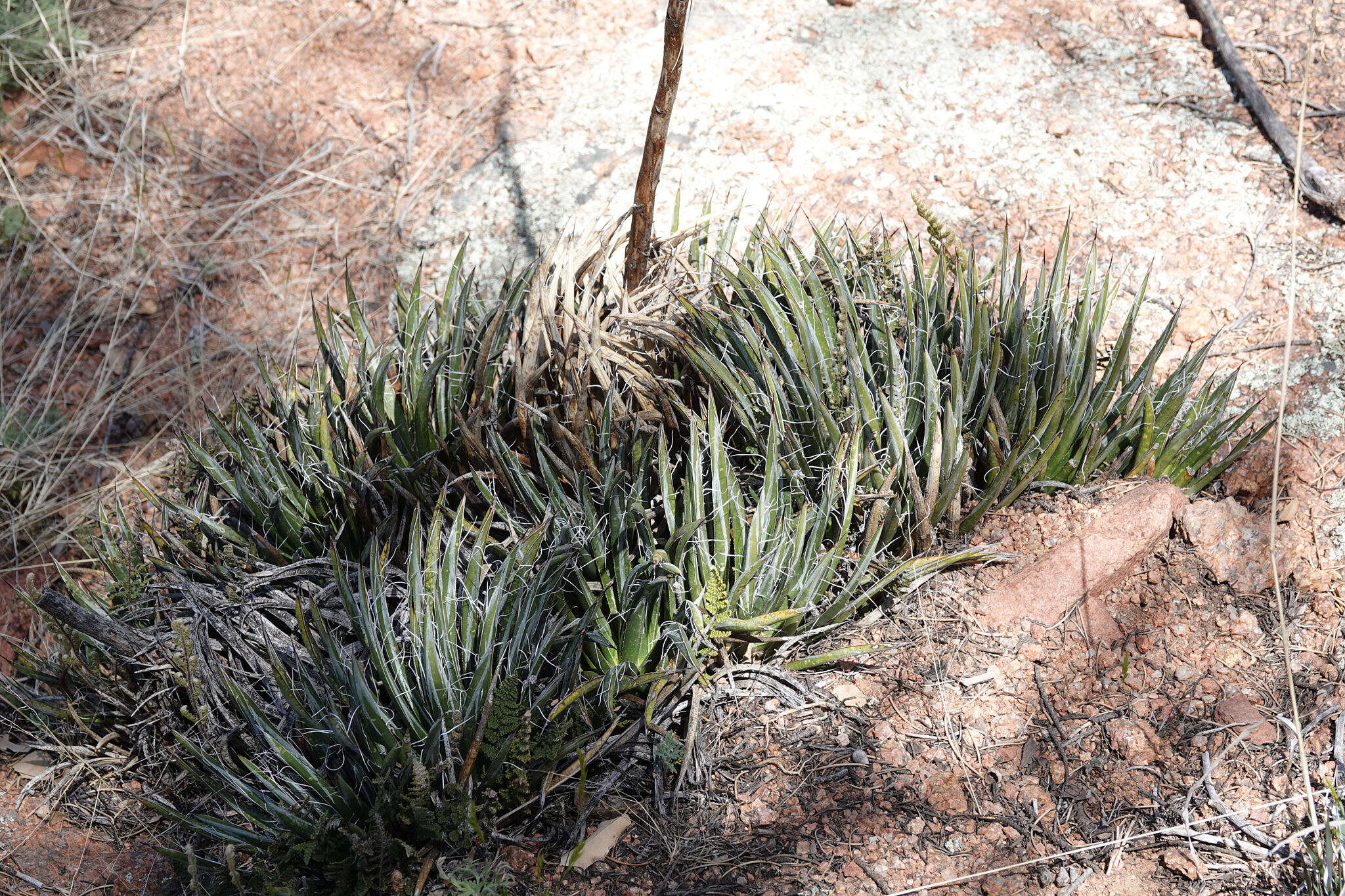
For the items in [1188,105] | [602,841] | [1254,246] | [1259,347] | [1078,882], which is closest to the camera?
[1078,882]

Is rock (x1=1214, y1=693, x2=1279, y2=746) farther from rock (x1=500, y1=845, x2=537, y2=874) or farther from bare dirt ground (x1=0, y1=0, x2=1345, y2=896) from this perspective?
A: rock (x1=500, y1=845, x2=537, y2=874)

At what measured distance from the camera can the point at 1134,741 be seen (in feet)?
5.97

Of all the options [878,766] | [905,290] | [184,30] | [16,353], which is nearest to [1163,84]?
[905,290]

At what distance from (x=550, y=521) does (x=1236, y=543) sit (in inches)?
63.3

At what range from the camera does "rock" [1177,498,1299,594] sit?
2051mm

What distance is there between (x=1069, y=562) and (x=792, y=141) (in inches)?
70.0

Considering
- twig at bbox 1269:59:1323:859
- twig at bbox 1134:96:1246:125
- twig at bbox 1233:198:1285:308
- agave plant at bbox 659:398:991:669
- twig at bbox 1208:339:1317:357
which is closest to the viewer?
twig at bbox 1269:59:1323:859

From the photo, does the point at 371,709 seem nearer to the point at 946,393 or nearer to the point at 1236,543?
the point at 946,393

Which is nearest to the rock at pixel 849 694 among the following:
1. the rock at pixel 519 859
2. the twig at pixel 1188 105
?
the rock at pixel 519 859

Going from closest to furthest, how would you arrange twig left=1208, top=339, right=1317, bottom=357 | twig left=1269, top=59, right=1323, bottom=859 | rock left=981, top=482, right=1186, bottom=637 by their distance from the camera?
1. twig left=1269, top=59, right=1323, bottom=859
2. rock left=981, top=482, right=1186, bottom=637
3. twig left=1208, top=339, right=1317, bottom=357

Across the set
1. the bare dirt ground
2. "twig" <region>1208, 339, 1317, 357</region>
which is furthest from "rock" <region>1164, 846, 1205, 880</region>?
"twig" <region>1208, 339, 1317, 357</region>

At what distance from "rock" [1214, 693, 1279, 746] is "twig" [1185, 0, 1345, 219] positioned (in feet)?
4.73

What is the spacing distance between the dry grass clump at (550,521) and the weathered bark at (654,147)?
0.30ft

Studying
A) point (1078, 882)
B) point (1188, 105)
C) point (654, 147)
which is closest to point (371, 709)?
point (1078, 882)
